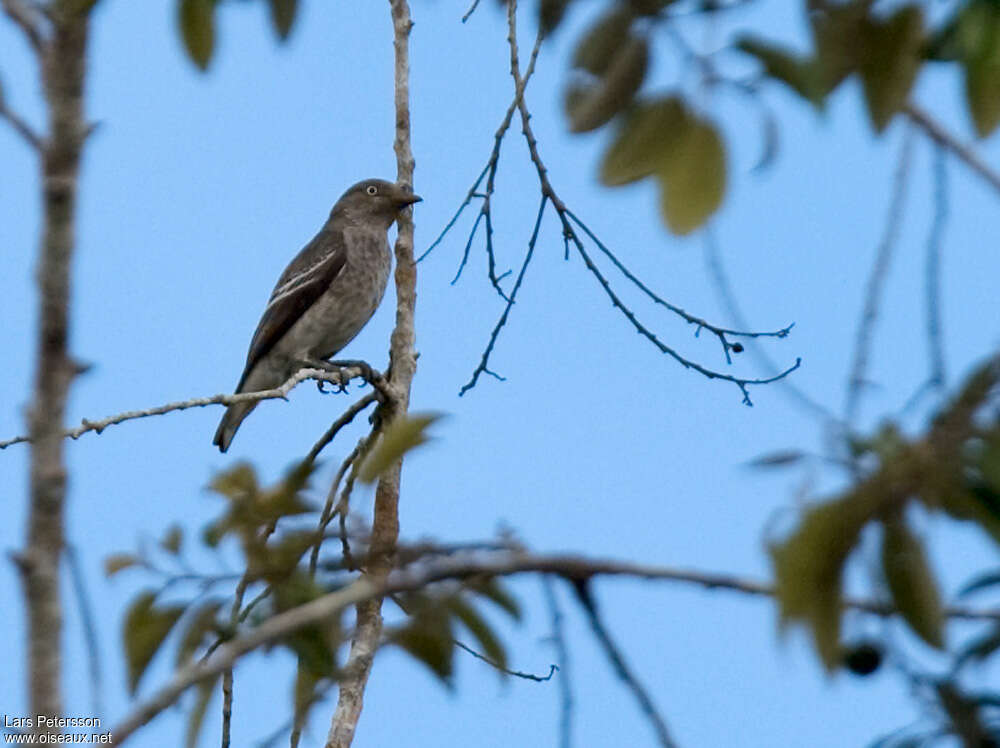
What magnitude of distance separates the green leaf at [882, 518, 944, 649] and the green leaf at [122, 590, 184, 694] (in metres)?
1.17

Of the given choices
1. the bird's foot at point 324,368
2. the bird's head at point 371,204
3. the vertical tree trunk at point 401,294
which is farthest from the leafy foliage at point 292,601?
the bird's head at point 371,204

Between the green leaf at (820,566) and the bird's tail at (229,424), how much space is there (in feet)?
28.7

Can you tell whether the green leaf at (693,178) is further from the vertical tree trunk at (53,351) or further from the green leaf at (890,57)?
the vertical tree trunk at (53,351)

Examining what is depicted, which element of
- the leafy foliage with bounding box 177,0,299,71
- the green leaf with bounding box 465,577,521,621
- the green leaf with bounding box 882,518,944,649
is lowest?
the green leaf with bounding box 882,518,944,649

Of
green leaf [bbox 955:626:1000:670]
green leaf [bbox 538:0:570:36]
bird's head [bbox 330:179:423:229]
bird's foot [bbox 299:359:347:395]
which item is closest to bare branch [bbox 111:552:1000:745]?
green leaf [bbox 955:626:1000:670]

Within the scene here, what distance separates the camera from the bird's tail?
9.93 m

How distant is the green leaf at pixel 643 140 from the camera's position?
5.41ft

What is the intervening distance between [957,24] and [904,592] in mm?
649

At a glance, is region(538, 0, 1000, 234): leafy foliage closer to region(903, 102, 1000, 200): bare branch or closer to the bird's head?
→ region(903, 102, 1000, 200): bare branch

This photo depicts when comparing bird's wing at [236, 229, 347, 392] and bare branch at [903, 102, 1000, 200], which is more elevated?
bird's wing at [236, 229, 347, 392]

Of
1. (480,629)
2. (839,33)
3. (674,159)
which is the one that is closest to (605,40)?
(674,159)

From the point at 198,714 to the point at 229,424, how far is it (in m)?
8.16

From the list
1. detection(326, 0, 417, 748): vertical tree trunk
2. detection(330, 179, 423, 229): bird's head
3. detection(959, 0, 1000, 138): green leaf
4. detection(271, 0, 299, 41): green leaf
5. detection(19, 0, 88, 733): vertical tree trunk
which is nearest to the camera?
detection(959, 0, 1000, 138): green leaf

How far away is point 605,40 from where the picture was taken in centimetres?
171
